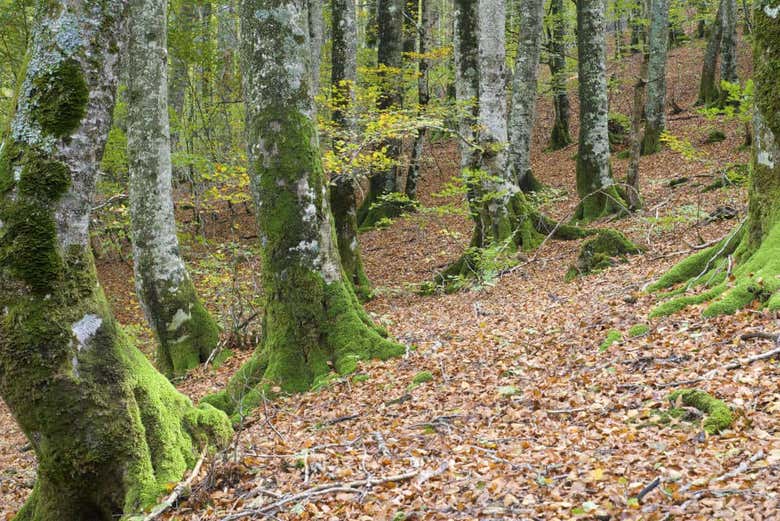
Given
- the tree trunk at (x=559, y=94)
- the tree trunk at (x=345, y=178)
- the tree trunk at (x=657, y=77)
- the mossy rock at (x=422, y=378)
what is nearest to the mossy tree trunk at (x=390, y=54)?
the tree trunk at (x=345, y=178)

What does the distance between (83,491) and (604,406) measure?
13.2 feet

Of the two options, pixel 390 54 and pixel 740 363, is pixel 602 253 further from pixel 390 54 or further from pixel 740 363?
pixel 390 54

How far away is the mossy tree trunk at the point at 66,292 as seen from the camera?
13.2 ft

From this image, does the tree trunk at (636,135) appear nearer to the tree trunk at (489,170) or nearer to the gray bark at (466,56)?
the tree trunk at (489,170)

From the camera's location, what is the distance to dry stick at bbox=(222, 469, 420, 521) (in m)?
4.07

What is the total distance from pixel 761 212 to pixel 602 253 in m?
4.21

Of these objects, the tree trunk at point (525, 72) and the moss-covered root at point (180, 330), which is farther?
the tree trunk at point (525, 72)

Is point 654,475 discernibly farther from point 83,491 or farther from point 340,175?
point 340,175

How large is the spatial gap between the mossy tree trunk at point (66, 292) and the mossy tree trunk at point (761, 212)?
212 inches

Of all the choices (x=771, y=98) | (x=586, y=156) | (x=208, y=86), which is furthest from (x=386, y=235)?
(x=771, y=98)

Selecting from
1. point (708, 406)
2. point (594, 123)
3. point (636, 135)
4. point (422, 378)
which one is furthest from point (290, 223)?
point (594, 123)

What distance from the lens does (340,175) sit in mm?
11547

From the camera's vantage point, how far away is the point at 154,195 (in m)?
9.47

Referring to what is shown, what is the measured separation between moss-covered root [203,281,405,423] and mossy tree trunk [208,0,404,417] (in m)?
0.01
